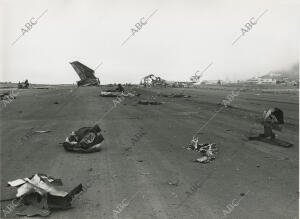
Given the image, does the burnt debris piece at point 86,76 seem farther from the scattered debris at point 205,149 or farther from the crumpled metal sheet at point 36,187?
the crumpled metal sheet at point 36,187

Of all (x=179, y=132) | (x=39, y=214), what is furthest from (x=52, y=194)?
(x=179, y=132)

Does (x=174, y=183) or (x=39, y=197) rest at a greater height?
(x=39, y=197)

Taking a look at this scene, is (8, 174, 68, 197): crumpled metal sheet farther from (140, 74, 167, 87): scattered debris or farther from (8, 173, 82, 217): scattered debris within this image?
(140, 74, 167, 87): scattered debris

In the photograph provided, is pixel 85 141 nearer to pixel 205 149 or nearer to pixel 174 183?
pixel 205 149

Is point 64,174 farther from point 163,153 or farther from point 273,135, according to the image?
point 273,135

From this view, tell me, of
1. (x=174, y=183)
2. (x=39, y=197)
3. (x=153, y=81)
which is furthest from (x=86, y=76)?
(x=39, y=197)

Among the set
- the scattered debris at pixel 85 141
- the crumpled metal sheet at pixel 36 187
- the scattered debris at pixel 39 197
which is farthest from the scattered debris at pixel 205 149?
the crumpled metal sheet at pixel 36 187

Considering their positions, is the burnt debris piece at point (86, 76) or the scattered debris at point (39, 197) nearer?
the scattered debris at point (39, 197)
